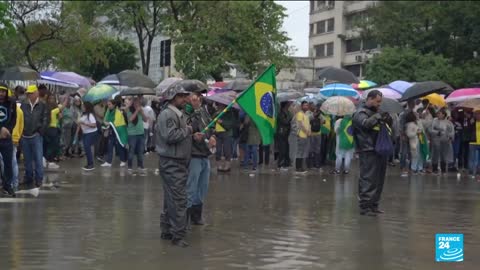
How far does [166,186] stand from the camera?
9.39 metres

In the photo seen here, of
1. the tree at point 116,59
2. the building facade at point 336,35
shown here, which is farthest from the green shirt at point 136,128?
the building facade at point 336,35

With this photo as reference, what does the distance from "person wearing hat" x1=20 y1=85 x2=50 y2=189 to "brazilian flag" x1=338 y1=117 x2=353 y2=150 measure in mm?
7895

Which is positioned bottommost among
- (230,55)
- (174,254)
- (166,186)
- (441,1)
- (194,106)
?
(174,254)

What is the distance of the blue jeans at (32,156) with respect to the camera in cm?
1388

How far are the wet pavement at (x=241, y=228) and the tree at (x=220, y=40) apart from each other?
22.5 m

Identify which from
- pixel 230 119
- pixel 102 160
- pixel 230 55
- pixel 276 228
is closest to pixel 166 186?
pixel 276 228

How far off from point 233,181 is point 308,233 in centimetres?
705

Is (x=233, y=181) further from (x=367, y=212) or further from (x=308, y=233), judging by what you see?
(x=308, y=233)

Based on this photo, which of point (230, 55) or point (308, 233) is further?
point (230, 55)

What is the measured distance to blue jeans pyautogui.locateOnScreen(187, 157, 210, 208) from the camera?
10.2 m

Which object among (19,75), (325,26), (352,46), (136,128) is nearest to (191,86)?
(136,128)

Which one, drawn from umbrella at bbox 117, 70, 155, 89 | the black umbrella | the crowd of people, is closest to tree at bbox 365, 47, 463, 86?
the crowd of people

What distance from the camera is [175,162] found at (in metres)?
9.33

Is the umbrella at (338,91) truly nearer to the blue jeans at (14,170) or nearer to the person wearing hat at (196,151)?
the blue jeans at (14,170)
